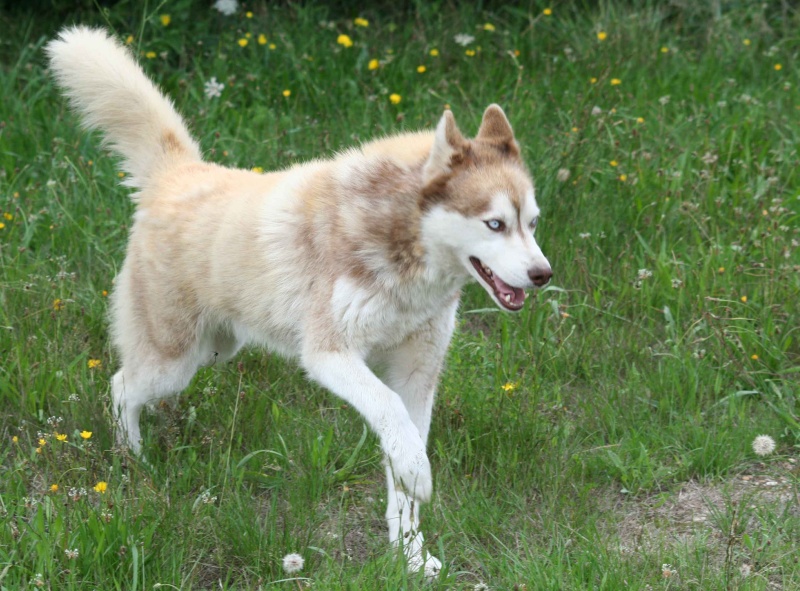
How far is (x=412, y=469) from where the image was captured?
345cm

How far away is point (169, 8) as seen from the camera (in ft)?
22.5

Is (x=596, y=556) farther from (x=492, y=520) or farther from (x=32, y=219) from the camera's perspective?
(x=32, y=219)

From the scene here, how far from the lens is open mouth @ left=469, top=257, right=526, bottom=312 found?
11.8 ft

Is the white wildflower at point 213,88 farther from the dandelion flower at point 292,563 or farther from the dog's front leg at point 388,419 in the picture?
the dandelion flower at point 292,563

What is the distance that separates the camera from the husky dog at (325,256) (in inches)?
142

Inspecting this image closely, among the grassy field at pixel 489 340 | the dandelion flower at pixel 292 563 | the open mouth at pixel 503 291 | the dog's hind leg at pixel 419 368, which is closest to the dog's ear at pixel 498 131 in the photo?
the open mouth at pixel 503 291

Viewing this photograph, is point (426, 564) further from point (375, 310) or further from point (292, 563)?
point (375, 310)

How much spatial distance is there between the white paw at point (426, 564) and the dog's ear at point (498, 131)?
1.39 metres

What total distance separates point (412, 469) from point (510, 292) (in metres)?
0.65

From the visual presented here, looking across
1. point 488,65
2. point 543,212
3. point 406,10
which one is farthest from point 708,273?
point 406,10

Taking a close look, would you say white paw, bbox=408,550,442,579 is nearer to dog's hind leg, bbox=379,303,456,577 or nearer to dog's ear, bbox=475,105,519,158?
dog's hind leg, bbox=379,303,456,577

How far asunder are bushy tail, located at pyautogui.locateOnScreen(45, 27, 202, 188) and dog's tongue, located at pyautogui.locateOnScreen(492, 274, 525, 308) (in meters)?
1.56

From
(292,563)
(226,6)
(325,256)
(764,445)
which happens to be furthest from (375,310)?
(226,6)

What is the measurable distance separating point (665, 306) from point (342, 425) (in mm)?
1575
